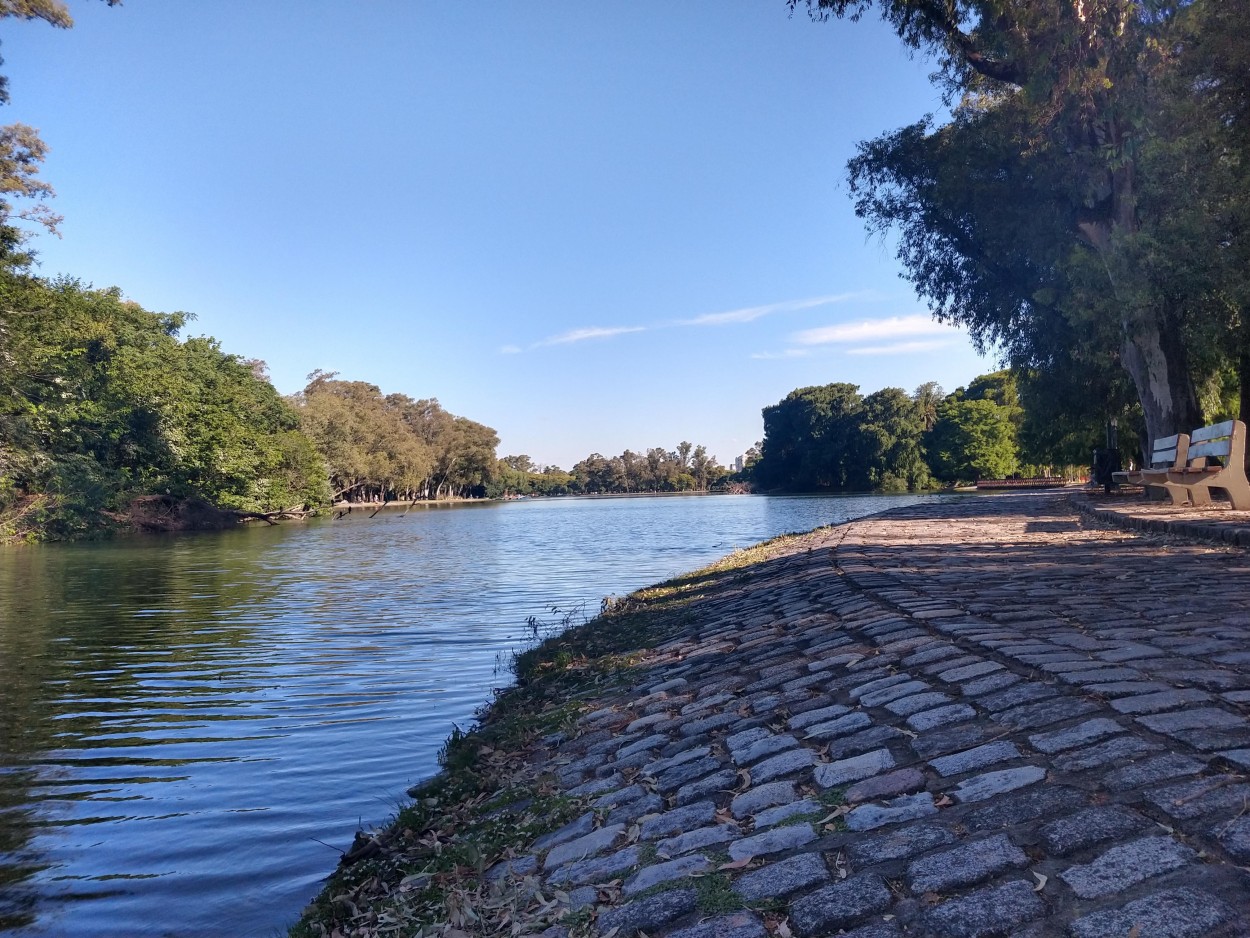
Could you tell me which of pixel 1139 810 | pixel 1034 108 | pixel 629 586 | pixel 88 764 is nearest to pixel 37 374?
pixel 629 586

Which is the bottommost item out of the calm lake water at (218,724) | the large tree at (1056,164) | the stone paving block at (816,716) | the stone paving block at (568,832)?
the calm lake water at (218,724)

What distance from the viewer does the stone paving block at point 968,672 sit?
159 inches

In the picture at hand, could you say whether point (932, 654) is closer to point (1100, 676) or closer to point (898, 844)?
point (1100, 676)

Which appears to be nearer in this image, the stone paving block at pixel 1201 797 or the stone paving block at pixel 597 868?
the stone paving block at pixel 1201 797

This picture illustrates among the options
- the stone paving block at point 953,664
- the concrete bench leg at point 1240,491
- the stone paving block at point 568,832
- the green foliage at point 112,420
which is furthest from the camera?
the green foliage at point 112,420

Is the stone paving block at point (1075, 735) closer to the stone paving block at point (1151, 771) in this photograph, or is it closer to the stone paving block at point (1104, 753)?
the stone paving block at point (1104, 753)

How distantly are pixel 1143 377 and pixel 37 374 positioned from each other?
33144 mm

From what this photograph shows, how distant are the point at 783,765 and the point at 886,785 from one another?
0.64 metres

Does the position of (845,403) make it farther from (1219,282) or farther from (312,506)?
(1219,282)

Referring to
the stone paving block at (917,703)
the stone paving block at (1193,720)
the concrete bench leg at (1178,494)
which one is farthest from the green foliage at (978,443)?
the stone paving block at (1193,720)

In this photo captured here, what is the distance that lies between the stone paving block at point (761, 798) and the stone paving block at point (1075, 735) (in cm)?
93

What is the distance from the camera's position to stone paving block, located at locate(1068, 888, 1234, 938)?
6.54ft

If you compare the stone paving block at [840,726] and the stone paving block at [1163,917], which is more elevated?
the stone paving block at [1163,917]

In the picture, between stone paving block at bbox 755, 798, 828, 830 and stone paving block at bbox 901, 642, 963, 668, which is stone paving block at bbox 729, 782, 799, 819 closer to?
stone paving block at bbox 755, 798, 828, 830
